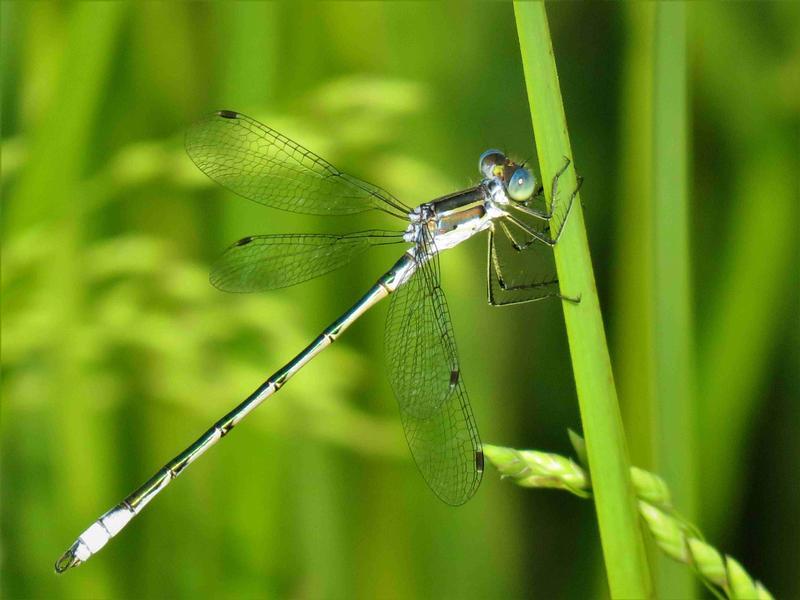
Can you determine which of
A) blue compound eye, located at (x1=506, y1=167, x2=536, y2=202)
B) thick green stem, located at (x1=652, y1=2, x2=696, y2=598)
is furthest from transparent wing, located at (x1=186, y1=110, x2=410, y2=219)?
thick green stem, located at (x1=652, y1=2, x2=696, y2=598)

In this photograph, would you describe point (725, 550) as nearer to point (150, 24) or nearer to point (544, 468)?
point (544, 468)

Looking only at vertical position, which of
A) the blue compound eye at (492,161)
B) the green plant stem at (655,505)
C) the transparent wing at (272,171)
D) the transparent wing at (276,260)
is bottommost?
the green plant stem at (655,505)

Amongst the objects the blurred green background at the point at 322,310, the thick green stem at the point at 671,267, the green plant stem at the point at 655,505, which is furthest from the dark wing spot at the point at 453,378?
the green plant stem at the point at 655,505

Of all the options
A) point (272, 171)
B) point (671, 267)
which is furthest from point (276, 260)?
point (671, 267)

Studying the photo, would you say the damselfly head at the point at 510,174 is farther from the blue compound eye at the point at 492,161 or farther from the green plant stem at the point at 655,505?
the green plant stem at the point at 655,505

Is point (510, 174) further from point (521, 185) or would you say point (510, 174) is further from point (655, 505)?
point (655, 505)

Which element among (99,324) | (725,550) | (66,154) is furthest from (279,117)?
(725,550)
